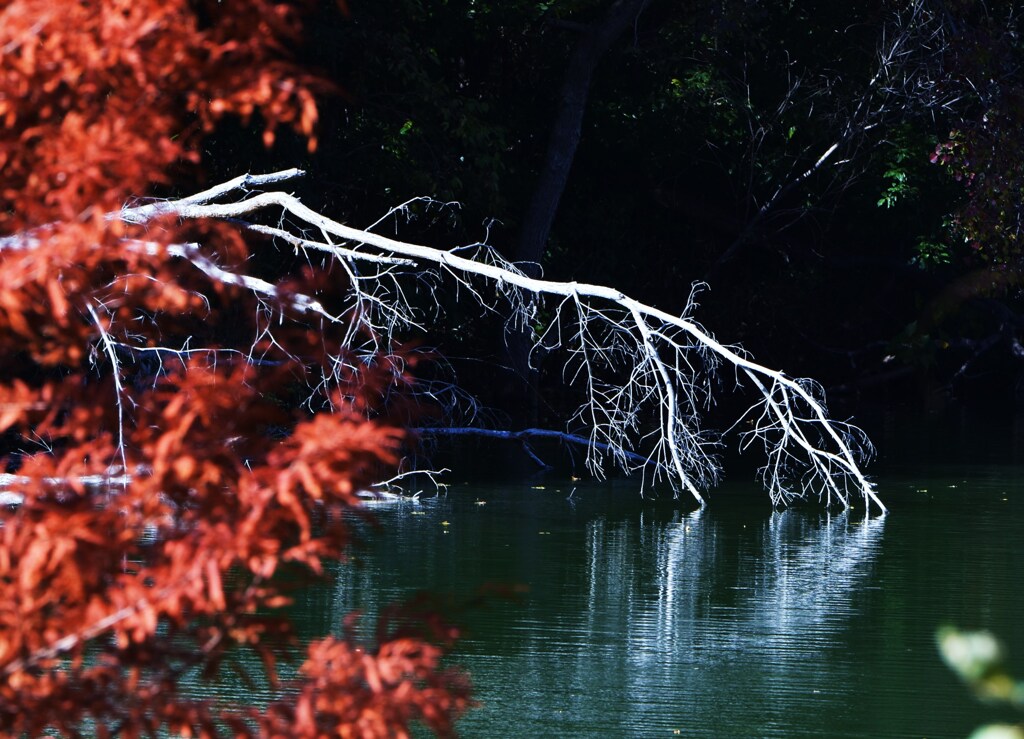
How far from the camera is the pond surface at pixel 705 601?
21.5 ft

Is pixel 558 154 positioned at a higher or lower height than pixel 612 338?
higher

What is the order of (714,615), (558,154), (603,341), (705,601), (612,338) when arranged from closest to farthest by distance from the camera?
1. (714,615)
2. (705,601)
3. (603,341)
4. (612,338)
5. (558,154)

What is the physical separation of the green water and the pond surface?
2 cm

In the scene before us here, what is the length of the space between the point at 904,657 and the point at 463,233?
13081mm

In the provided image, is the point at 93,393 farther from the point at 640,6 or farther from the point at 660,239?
the point at 660,239

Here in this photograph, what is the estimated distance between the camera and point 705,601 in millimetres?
8844

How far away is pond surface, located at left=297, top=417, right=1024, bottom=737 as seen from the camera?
6551 mm

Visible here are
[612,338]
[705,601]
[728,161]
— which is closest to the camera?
[705,601]

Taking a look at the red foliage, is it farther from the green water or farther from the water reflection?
the water reflection

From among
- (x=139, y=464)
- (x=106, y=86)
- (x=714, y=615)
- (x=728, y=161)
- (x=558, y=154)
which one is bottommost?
(x=714, y=615)

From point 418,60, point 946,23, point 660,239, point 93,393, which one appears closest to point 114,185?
point 93,393

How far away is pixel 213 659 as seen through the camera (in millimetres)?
2922

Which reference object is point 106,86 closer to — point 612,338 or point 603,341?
point 603,341

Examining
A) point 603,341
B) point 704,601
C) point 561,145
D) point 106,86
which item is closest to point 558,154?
point 561,145
